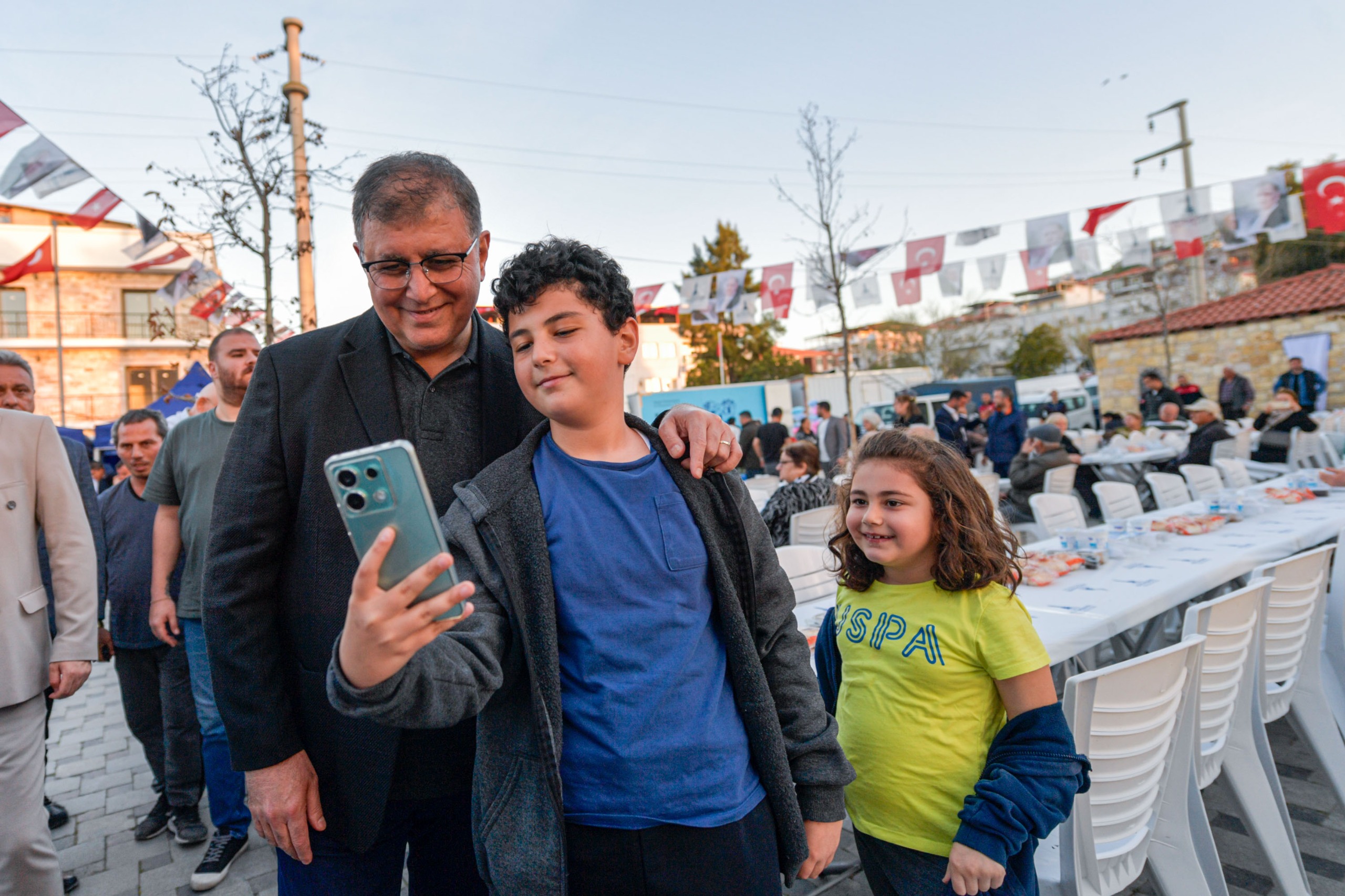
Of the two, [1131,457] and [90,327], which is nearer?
[1131,457]

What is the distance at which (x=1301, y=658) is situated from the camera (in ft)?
9.25

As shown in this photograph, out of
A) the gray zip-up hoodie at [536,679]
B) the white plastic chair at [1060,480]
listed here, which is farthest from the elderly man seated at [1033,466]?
the gray zip-up hoodie at [536,679]

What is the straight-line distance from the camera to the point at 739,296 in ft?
42.3

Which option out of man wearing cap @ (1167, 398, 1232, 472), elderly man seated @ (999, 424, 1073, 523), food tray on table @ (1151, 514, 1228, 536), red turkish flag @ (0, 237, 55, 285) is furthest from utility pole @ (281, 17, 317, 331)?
man wearing cap @ (1167, 398, 1232, 472)

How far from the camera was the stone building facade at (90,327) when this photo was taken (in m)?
21.7

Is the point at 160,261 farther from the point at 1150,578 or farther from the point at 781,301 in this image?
the point at 1150,578

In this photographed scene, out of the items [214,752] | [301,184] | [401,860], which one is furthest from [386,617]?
[301,184]

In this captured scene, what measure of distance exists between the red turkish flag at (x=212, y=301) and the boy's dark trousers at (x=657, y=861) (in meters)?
9.01

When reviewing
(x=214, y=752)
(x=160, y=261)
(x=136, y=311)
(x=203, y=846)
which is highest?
(x=136, y=311)

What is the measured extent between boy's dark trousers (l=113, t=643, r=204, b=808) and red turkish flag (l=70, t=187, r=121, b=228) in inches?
224

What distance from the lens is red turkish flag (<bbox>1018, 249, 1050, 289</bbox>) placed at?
442 inches

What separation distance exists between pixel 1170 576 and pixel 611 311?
3.42 meters

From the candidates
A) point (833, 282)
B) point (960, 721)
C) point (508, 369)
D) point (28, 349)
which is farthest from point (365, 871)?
point (28, 349)

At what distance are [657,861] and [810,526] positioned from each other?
3.90 metres
